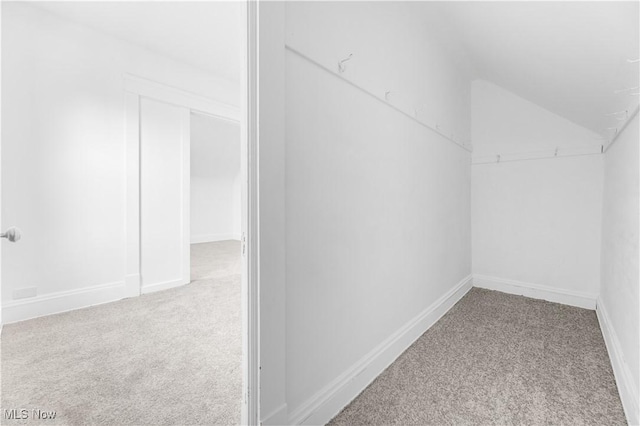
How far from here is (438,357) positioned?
1.90m

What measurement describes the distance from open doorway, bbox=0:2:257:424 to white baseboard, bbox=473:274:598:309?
274 centimetres

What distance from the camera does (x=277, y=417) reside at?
1.12 metres

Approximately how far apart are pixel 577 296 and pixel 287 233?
10.6 ft

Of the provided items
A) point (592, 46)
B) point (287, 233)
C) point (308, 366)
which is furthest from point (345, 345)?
point (592, 46)

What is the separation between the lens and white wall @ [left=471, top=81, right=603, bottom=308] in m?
2.88

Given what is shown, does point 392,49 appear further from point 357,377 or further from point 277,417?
point 277,417

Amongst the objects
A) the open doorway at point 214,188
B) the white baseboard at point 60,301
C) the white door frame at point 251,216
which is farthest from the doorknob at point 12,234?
the open doorway at point 214,188

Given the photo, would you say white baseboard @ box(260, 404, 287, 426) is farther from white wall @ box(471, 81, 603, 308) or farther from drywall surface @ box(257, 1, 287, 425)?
white wall @ box(471, 81, 603, 308)

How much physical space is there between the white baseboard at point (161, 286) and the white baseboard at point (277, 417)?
8.37ft

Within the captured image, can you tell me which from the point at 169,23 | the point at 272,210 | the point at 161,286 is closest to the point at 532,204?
the point at 272,210

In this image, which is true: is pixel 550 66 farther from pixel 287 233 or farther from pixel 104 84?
pixel 104 84

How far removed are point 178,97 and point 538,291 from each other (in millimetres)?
4419

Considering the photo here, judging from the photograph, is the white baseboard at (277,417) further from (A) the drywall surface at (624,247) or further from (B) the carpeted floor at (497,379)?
(A) the drywall surface at (624,247)

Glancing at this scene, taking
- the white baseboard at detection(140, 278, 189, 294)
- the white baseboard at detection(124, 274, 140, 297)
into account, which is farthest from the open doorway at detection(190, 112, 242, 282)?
the white baseboard at detection(124, 274, 140, 297)
